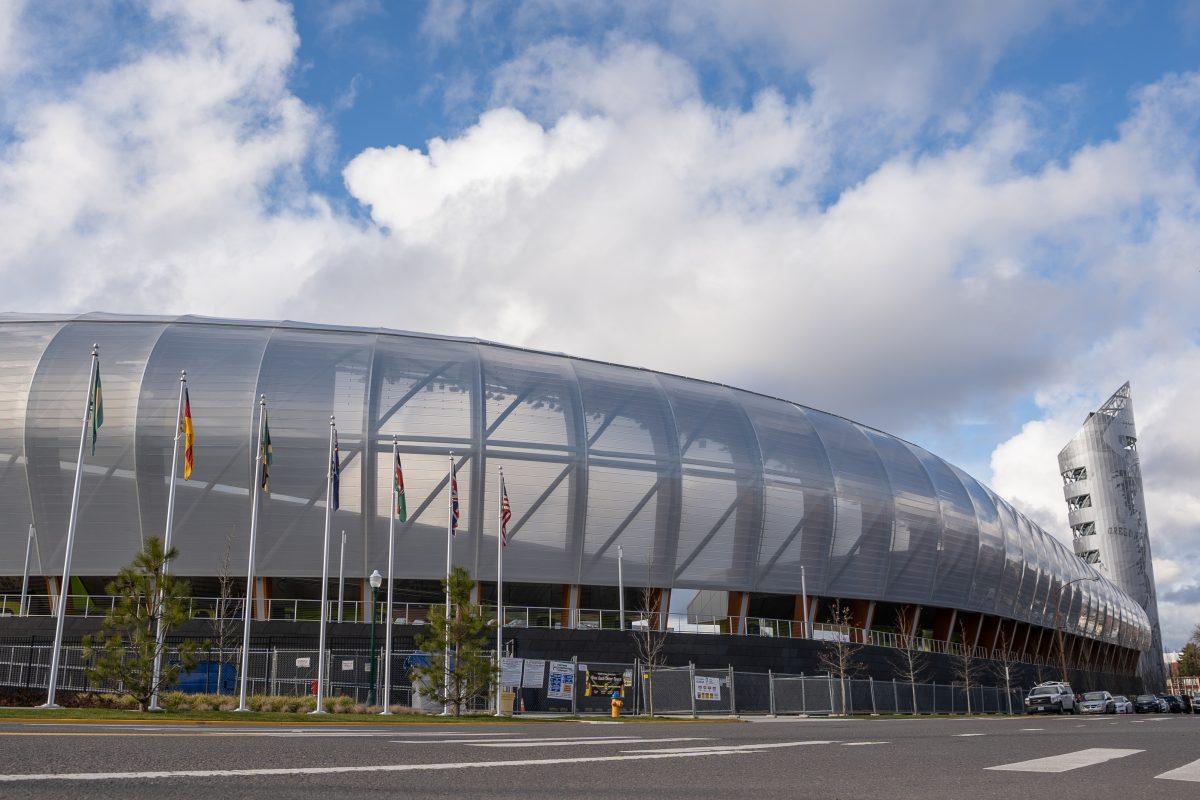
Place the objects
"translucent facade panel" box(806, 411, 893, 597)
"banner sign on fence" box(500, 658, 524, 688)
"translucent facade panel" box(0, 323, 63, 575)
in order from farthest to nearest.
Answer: "translucent facade panel" box(806, 411, 893, 597) < "translucent facade panel" box(0, 323, 63, 575) < "banner sign on fence" box(500, 658, 524, 688)

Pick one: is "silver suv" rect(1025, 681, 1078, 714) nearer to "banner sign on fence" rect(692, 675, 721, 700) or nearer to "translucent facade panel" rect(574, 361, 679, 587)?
"translucent facade panel" rect(574, 361, 679, 587)

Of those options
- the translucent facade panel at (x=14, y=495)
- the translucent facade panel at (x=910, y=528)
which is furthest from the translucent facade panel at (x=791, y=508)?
the translucent facade panel at (x=14, y=495)

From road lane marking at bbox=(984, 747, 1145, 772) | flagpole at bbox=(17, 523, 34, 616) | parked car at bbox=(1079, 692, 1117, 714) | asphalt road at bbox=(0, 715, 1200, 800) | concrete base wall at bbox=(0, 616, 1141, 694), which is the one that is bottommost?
parked car at bbox=(1079, 692, 1117, 714)

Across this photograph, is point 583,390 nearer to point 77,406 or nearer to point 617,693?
point 617,693

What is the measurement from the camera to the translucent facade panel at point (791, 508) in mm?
58500

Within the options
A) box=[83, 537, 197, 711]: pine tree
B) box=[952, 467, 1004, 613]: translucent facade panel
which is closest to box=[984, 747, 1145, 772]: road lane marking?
box=[83, 537, 197, 711]: pine tree

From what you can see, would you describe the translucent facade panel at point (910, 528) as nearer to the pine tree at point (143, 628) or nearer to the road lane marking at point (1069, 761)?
the pine tree at point (143, 628)

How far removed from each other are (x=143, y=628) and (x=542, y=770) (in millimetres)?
21022

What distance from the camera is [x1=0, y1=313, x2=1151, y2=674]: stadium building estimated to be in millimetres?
49469

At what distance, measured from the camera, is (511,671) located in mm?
38188

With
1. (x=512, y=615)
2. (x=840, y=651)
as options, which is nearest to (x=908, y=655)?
(x=840, y=651)

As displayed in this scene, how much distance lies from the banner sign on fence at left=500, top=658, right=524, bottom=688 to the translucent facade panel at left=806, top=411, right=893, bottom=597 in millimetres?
28088

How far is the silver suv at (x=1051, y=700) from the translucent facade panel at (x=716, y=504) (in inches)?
710

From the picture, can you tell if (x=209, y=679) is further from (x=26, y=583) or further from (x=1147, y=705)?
(x=1147, y=705)
